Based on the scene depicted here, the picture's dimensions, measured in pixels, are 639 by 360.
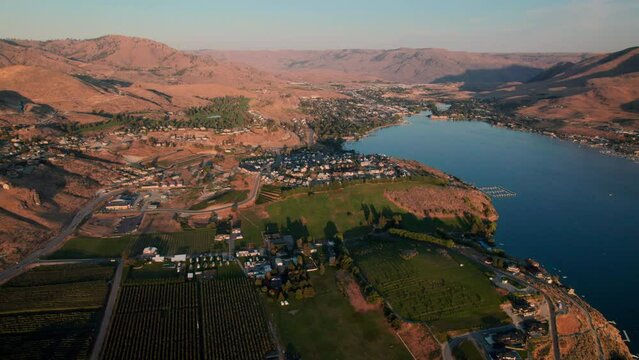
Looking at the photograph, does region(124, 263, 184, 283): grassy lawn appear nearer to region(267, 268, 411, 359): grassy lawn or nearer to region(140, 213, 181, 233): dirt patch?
region(140, 213, 181, 233): dirt patch

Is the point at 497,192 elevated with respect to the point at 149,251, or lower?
lower

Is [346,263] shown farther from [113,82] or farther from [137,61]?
[137,61]

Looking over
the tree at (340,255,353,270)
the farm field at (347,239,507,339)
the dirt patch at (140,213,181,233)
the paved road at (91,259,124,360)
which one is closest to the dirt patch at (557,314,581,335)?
the farm field at (347,239,507,339)

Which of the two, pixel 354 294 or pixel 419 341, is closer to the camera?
pixel 419 341

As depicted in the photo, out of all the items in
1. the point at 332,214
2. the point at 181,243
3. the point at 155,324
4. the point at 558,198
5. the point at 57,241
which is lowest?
the point at 558,198

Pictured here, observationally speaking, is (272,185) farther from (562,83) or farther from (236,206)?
(562,83)

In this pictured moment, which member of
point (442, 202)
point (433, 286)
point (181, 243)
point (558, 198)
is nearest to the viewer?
point (433, 286)

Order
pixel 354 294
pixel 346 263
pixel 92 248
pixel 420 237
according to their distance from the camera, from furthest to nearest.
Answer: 1. pixel 420 237
2. pixel 92 248
3. pixel 346 263
4. pixel 354 294

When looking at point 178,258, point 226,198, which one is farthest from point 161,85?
point 178,258
